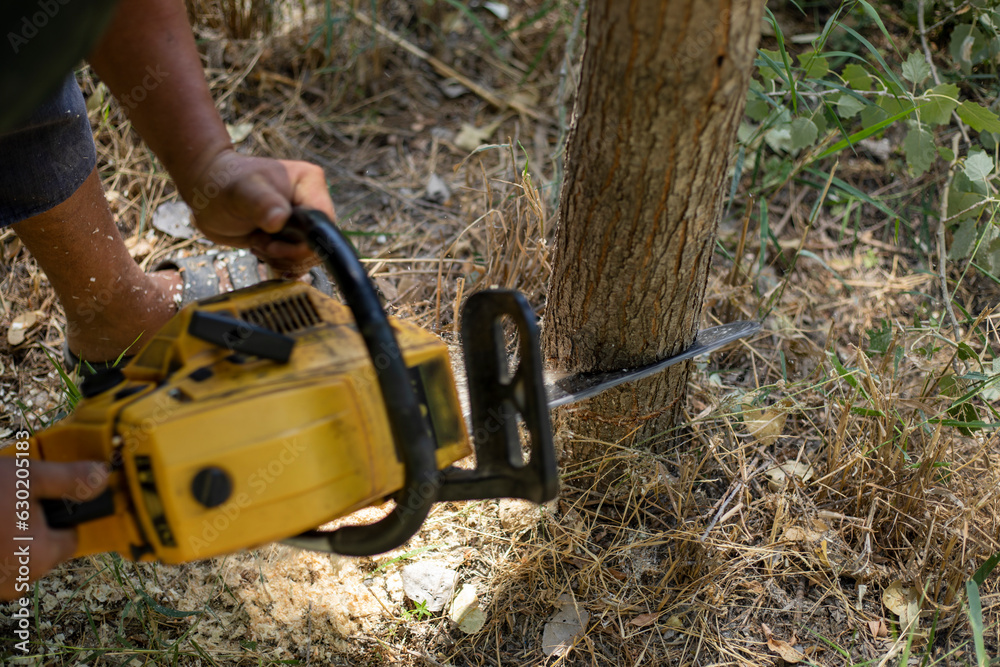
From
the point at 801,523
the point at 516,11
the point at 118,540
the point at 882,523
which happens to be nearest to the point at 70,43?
the point at 118,540

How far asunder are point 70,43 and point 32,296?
5.76 ft

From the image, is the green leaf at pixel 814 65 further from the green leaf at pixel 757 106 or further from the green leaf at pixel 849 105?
the green leaf at pixel 757 106

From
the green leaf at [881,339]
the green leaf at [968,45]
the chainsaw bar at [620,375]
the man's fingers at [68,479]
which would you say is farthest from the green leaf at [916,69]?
the man's fingers at [68,479]

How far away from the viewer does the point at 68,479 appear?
99cm

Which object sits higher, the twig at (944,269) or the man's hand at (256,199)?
the man's hand at (256,199)

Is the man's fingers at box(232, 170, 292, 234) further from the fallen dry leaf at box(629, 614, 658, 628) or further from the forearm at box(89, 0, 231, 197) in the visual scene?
the fallen dry leaf at box(629, 614, 658, 628)

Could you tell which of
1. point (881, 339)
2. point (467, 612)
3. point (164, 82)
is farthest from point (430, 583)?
point (881, 339)

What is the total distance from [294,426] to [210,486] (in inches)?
5.5

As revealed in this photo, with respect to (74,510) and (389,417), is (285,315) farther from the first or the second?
(74,510)

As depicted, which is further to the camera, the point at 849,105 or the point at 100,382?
the point at 849,105

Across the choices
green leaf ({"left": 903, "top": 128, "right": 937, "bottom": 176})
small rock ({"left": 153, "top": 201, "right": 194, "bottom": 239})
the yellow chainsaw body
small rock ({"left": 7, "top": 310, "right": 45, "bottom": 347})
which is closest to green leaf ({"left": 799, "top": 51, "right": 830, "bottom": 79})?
green leaf ({"left": 903, "top": 128, "right": 937, "bottom": 176})

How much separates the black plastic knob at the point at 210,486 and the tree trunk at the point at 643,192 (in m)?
0.86

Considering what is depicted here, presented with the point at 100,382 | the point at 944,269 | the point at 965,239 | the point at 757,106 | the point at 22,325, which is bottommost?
the point at 944,269

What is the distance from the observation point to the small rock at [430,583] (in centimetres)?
164
